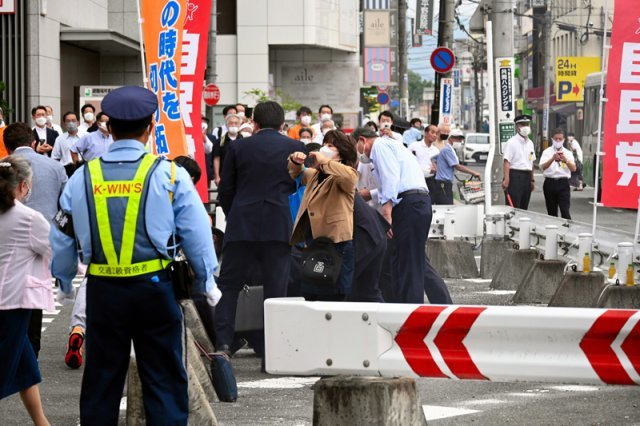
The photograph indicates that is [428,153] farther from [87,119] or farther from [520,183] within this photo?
[87,119]

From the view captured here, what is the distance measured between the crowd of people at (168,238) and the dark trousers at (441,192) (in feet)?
20.6

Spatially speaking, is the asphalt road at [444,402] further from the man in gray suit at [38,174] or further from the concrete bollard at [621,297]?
the concrete bollard at [621,297]

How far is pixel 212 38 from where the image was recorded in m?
32.0

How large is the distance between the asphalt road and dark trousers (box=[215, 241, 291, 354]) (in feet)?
1.19

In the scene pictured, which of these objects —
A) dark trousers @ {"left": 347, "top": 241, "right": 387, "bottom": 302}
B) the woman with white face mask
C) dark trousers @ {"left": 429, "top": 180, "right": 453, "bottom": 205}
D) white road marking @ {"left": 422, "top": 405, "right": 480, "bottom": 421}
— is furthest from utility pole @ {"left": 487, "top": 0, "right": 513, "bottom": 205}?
white road marking @ {"left": 422, "top": 405, "right": 480, "bottom": 421}

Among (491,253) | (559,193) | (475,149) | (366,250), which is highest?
(366,250)

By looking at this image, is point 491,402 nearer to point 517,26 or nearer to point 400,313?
point 400,313

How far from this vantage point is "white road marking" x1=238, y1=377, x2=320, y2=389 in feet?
31.2

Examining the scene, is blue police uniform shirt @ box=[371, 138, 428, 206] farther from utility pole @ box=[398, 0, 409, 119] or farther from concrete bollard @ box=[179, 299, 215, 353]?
utility pole @ box=[398, 0, 409, 119]

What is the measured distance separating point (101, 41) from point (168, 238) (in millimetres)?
29969

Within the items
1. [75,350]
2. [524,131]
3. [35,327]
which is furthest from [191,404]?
[524,131]

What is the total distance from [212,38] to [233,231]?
22.3m

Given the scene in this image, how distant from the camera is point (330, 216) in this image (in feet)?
31.6

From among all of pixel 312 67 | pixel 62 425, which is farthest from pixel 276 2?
pixel 62 425
